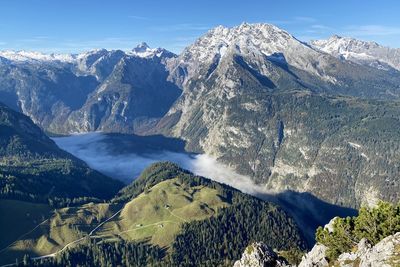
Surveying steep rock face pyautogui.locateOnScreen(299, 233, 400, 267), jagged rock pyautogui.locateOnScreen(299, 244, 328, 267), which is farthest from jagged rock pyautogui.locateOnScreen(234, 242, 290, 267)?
steep rock face pyautogui.locateOnScreen(299, 233, 400, 267)

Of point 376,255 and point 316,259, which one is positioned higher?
point 376,255

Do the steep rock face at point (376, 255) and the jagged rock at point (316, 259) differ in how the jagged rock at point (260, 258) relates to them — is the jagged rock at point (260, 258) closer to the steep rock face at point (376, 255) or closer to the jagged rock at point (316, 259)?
the jagged rock at point (316, 259)

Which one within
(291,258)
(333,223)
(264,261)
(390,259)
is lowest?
(291,258)

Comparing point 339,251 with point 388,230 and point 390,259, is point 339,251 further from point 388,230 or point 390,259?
point 390,259

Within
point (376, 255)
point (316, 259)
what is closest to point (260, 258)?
point (316, 259)

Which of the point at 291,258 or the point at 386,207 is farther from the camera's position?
the point at 291,258

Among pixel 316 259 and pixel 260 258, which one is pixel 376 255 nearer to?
pixel 316 259

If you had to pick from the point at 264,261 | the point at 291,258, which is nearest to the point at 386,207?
the point at 264,261

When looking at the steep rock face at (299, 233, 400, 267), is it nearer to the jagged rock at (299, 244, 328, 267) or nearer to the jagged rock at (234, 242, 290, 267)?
the jagged rock at (299, 244, 328, 267)
